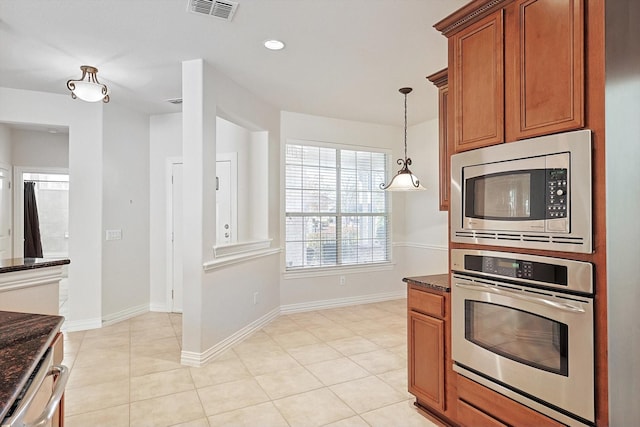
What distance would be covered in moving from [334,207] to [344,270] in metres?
0.93

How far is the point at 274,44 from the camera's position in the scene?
121 inches

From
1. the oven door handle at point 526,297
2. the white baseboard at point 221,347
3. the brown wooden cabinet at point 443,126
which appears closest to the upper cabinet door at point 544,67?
the oven door handle at point 526,297

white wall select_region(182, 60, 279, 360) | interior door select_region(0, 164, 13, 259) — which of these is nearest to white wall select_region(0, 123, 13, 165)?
interior door select_region(0, 164, 13, 259)

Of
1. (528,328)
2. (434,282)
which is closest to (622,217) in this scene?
(528,328)

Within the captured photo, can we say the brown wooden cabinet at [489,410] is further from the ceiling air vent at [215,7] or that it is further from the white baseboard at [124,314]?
the white baseboard at [124,314]

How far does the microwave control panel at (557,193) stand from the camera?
1.66 metres

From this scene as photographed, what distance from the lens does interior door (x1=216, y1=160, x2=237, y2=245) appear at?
194 inches

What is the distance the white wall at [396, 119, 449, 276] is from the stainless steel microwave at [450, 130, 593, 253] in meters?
3.37

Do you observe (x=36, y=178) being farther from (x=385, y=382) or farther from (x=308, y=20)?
(x=385, y=382)

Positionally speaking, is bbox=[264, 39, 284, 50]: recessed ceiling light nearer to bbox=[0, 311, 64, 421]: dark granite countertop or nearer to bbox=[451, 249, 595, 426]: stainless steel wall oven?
bbox=[451, 249, 595, 426]: stainless steel wall oven

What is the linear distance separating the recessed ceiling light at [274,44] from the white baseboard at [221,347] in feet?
8.80

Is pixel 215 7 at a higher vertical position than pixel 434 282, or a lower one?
higher

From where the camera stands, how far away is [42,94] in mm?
4281

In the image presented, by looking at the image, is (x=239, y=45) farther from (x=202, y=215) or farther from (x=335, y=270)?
(x=335, y=270)
